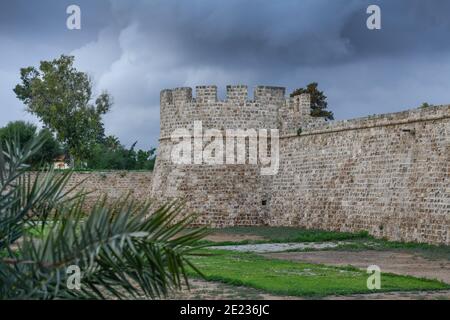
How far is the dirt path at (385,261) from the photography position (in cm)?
1246

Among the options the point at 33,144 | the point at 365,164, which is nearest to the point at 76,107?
the point at 365,164

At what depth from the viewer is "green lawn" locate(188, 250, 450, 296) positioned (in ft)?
33.9

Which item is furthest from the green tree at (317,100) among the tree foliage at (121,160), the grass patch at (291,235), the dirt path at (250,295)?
the dirt path at (250,295)

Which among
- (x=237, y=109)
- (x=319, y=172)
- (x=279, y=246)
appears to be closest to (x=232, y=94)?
(x=237, y=109)

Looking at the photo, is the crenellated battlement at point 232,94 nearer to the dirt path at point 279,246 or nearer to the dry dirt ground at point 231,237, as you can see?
the dry dirt ground at point 231,237

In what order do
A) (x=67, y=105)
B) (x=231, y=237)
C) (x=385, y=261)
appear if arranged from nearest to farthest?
(x=385, y=261)
(x=231, y=237)
(x=67, y=105)

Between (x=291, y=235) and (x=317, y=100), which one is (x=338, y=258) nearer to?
(x=291, y=235)

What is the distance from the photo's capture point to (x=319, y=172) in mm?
21969

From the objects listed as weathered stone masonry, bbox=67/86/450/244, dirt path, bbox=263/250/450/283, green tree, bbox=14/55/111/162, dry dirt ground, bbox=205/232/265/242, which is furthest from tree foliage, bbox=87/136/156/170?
dirt path, bbox=263/250/450/283

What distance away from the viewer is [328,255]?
1545 cm

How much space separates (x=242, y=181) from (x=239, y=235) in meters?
3.18

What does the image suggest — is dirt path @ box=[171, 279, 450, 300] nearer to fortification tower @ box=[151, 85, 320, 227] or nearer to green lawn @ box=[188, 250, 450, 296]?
green lawn @ box=[188, 250, 450, 296]

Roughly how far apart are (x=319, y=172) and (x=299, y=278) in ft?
35.2
